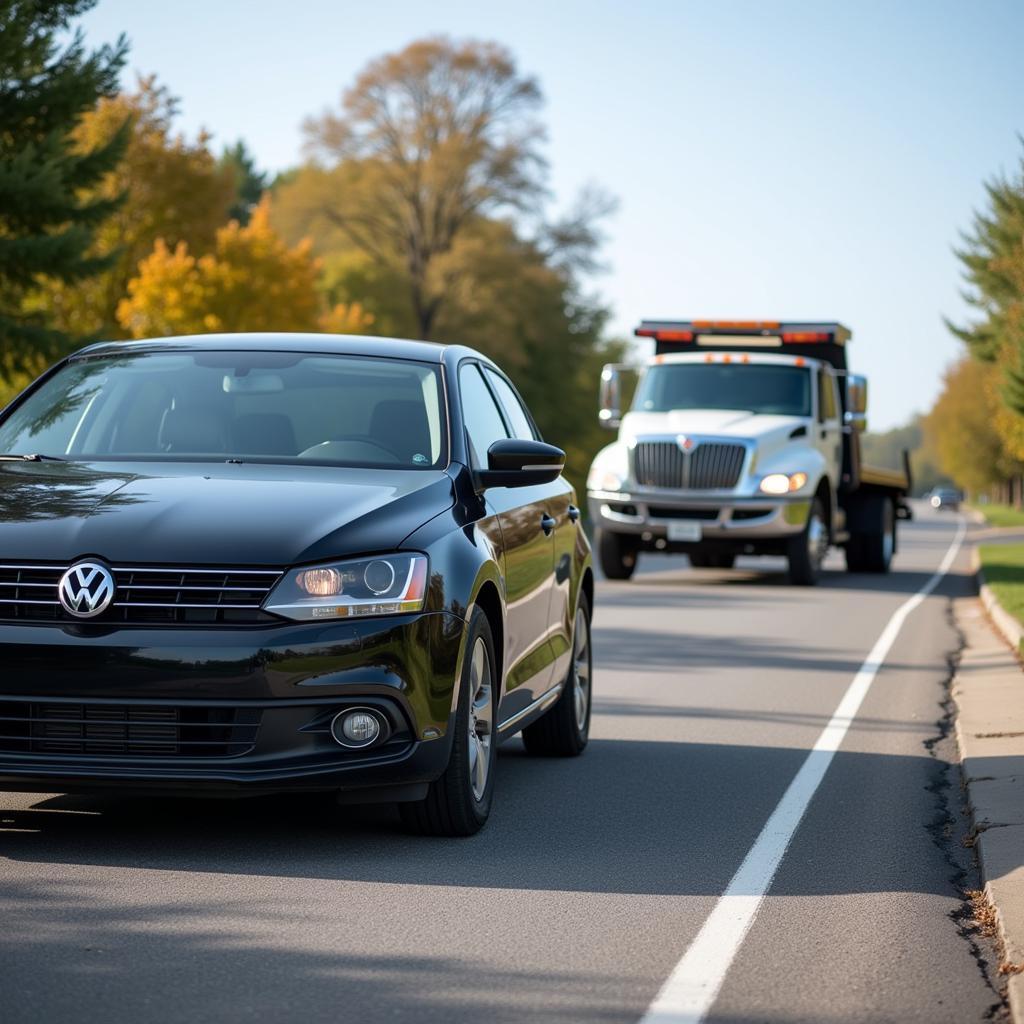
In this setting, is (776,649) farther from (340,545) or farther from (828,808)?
(340,545)

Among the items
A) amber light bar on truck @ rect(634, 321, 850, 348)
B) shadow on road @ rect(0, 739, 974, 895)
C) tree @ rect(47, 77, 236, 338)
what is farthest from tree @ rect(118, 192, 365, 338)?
shadow on road @ rect(0, 739, 974, 895)

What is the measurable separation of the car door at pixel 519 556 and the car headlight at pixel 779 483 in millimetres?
14443

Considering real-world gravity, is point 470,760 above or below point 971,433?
above

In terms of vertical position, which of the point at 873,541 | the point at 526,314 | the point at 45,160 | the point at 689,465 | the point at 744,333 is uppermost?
the point at 45,160

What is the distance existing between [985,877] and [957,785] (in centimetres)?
233

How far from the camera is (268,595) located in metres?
6.14

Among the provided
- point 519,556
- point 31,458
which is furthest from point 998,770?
point 31,458

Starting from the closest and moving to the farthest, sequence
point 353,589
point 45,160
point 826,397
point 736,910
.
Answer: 1. point 736,910
2. point 353,589
3. point 826,397
4. point 45,160

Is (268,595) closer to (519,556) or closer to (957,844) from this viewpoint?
(519,556)

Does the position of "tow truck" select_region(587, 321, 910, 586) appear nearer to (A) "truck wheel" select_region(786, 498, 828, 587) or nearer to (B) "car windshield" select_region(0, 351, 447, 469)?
(A) "truck wheel" select_region(786, 498, 828, 587)

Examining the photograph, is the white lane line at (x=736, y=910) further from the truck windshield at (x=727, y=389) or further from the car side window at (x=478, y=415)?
the truck windshield at (x=727, y=389)

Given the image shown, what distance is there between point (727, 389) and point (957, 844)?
17.0 metres

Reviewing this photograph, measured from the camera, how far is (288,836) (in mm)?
6820

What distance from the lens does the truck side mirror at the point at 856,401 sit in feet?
82.5
